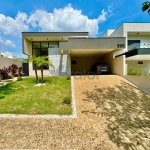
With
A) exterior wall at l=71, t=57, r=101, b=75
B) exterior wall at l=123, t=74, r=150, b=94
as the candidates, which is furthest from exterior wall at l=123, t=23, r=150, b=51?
exterior wall at l=123, t=74, r=150, b=94

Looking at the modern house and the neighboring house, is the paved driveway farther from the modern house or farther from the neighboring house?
the neighboring house

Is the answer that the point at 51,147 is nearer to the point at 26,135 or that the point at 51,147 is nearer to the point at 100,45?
the point at 26,135

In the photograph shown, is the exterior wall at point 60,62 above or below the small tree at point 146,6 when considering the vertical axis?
below

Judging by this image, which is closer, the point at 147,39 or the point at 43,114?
the point at 43,114

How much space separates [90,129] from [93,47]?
9005 mm

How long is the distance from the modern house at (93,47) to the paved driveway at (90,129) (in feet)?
20.7

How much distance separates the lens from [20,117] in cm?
550

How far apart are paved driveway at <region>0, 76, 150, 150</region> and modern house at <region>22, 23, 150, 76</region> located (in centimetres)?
631

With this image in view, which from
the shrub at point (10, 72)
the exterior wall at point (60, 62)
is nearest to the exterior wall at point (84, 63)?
the exterior wall at point (60, 62)

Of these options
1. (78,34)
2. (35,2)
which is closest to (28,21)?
(35,2)

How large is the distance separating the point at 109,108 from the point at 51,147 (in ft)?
13.2

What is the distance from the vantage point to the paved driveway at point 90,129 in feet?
12.6

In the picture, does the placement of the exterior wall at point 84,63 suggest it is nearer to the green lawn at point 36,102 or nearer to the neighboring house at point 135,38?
the neighboring house at point 135,38

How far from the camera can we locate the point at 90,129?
4723 millimetres
